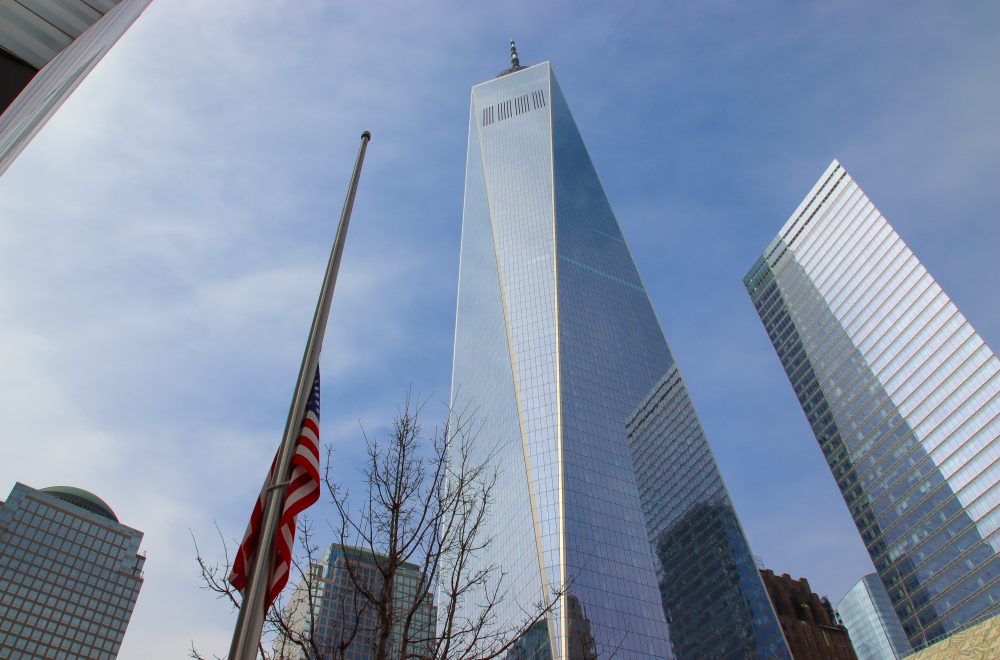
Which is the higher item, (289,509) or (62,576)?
(62,576)

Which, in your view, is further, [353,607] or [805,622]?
[805,622]

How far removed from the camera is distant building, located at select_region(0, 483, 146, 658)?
109125 millimetres

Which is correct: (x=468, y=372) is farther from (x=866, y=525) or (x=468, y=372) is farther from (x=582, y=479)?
(x=866, y=525)

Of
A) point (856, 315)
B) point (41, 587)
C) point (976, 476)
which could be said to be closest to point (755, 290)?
point (856, 315)

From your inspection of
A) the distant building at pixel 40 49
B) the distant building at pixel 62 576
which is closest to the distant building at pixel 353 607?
the distant building at pixel 40 49

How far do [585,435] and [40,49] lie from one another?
288 ft

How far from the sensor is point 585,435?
93188 millimetres

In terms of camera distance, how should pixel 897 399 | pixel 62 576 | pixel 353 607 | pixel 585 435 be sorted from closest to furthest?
pixel 353 607 < pixel 585 435 < pixel 897 399 < pixel 62 576

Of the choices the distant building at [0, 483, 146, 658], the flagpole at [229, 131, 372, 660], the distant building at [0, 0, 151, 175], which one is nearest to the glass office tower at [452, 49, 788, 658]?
the flagpole at [229, 131, 372, 660]

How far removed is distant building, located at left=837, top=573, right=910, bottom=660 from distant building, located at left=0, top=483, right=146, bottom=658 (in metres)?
168

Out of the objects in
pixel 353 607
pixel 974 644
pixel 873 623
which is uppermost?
pixel 873 623

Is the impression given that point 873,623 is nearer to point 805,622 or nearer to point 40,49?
point 805,622

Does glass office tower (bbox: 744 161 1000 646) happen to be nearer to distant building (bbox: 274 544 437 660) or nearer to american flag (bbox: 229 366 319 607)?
distant building (bbox: 274 544 437 660)

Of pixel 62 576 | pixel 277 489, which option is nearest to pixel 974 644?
pixel 277 489
